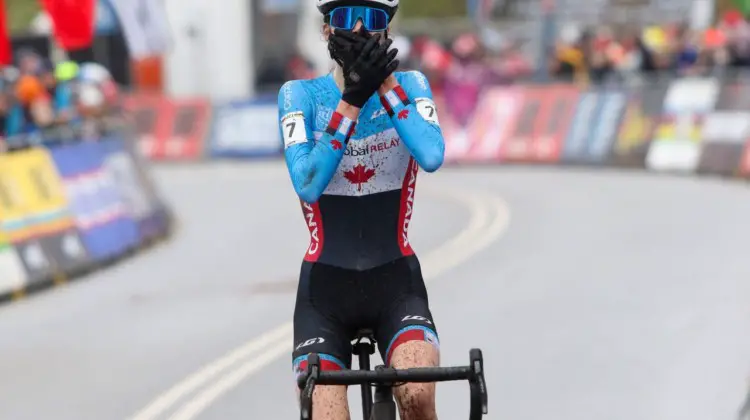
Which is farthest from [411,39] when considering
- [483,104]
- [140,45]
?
[140,45]

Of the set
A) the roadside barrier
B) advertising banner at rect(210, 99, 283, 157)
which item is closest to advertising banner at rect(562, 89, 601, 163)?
advertising banner at rect(210, 99, 283, 157)

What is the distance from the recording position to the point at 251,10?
38.7 m

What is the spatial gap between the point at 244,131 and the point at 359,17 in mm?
24430

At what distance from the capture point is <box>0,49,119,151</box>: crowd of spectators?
55.2 ft

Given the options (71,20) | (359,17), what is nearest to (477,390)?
(359,17)

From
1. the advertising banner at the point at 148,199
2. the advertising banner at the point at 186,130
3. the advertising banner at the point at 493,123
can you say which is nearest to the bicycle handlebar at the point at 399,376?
the advertising banner at the point at 148,199

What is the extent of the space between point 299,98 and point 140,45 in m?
13.9

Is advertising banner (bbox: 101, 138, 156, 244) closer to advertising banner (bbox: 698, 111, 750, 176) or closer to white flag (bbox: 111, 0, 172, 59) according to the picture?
white flag (bbox: 111, 0, 172, 59)

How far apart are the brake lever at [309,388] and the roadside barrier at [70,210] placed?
9124mm

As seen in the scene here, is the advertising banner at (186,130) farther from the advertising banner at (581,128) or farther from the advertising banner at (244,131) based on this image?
the advertising banner at (581,128)

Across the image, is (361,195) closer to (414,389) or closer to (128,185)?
(414,389)

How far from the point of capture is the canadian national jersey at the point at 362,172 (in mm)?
5328

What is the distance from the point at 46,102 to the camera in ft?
57.9

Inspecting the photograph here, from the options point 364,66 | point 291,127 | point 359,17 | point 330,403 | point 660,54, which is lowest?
point 660,54
